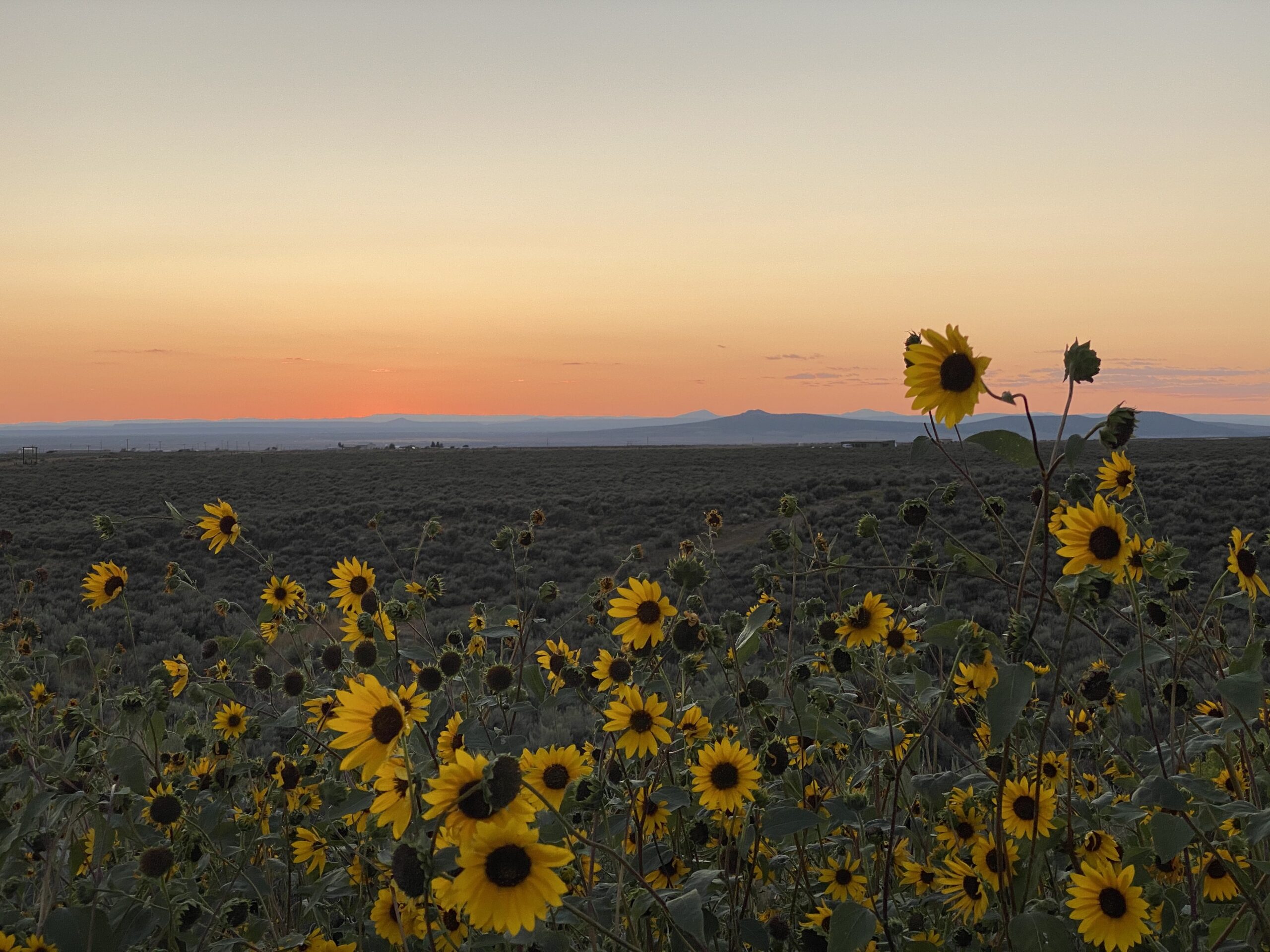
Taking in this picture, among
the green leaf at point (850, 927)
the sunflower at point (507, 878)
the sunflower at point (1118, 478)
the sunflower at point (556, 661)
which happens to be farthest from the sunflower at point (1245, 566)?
the sunflower at point (556, 661)

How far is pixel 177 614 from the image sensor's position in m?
12.0

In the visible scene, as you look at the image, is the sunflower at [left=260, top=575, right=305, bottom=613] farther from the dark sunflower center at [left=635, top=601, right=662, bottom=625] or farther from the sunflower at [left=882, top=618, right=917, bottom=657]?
the sunflower at [left=882, top=618, right=917, bottom=657]

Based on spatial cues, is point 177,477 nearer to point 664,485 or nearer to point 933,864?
point 664,485

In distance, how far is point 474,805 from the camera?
1351 millimetres

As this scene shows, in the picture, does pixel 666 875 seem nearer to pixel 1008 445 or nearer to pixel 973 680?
pixel 973 680

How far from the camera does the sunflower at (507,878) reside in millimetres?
1319

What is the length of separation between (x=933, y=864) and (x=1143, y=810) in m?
0.93

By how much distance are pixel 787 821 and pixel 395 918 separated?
3.39 ft

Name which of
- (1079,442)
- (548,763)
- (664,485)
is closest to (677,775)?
(548,763)

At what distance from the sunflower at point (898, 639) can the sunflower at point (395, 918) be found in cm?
194

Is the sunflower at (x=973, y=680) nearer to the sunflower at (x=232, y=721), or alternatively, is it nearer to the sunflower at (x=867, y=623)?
the sunflower at (x=867, y=623)

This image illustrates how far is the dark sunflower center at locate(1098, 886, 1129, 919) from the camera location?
6.06 feet

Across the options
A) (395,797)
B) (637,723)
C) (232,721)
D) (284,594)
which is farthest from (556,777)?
(284,594)

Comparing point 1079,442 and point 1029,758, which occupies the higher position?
point 1079,442
